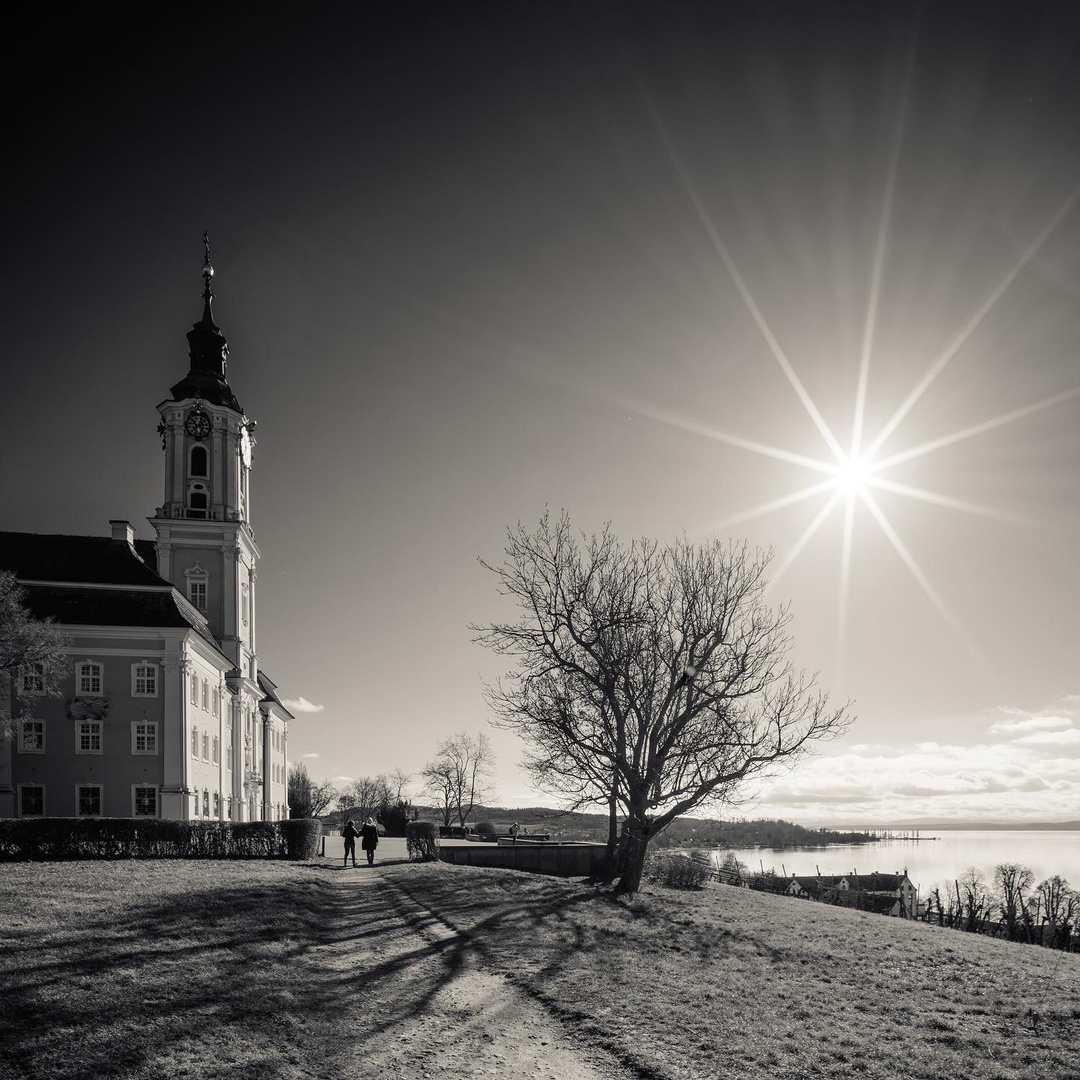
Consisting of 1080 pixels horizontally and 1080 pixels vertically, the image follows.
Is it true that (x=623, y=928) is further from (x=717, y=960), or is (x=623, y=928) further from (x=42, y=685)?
(x=42, y=685)

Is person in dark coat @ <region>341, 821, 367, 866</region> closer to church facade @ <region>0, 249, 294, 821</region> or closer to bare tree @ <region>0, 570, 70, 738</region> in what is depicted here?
bare tree @ <region>0, 570, 70, 738</region>

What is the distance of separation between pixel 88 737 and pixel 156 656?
14.3ft

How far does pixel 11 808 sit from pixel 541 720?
2677cm

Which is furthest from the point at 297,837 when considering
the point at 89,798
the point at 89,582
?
the point at 89,582

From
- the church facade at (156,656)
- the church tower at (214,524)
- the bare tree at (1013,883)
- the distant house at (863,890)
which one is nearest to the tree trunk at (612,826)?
the church facade at (156,656)

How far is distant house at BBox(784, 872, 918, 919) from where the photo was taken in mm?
61062

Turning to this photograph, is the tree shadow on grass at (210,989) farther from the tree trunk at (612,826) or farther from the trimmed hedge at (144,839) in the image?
the trimmed hedge at (144,839)

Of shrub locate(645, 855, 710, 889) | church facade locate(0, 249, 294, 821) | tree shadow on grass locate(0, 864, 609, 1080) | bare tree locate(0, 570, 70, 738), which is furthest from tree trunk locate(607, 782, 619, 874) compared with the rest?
church facade locate(0, 249, 294, 821)

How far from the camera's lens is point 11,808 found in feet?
128

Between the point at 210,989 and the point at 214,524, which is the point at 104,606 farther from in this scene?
the point at 210,989

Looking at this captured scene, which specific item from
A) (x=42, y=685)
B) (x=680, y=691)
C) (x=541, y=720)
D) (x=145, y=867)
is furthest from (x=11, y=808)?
(x=680, y=691)

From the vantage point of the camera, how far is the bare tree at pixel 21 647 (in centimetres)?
3194

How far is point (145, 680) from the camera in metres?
42.1

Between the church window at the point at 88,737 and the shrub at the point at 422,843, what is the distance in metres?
15.8
